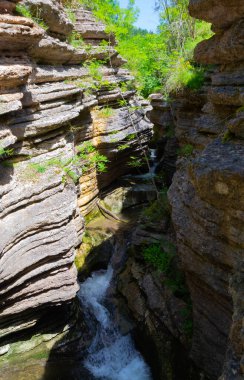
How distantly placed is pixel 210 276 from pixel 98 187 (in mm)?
9183

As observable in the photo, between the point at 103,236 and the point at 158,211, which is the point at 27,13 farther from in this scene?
the point at 103,236

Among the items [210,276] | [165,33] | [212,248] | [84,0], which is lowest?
[210,276]

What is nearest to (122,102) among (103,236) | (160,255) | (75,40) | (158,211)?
(75,40)

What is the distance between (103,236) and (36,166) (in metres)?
4.23

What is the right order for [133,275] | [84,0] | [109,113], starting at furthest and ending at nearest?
1. [84,0]
2. [109,113]
3. [133,275]

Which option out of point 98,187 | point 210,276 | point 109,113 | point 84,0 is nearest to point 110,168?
Result: point 98,187

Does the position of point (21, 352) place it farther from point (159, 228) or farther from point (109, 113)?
point (109, 113)

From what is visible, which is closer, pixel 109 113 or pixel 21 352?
pixel 21 352

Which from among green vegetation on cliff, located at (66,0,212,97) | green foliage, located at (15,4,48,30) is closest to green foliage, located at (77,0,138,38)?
green vegetation on cliff, located at (66,0,212,97)

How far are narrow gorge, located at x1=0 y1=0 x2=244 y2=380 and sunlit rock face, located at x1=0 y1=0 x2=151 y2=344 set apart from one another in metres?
0.04

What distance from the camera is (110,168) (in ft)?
51.2

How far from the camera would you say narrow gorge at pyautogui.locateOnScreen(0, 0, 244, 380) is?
20.9 ft

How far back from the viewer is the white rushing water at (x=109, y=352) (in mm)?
9000

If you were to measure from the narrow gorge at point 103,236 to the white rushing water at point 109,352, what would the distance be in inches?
1.2
